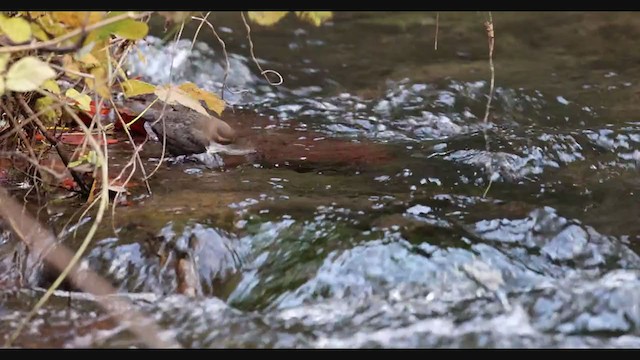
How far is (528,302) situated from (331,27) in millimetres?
4620

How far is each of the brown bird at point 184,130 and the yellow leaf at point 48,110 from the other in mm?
605

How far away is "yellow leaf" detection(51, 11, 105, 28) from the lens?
1.91 meters

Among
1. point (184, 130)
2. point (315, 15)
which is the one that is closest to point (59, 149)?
point (184, 130)

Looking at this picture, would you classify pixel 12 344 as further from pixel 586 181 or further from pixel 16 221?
pixel 586 181

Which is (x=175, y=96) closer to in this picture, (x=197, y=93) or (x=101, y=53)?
(x=197, y=93)

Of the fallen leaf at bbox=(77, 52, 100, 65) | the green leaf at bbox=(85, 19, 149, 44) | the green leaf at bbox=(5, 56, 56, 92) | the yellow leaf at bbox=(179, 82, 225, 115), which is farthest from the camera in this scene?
the yellow leaf at bbox=(179, 82, 225, 115)

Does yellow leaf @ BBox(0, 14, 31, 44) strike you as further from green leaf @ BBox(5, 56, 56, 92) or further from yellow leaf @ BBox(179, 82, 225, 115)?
yellow leaf @ BBox(179, 82, 225, 115)

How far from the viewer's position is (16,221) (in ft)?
8.45

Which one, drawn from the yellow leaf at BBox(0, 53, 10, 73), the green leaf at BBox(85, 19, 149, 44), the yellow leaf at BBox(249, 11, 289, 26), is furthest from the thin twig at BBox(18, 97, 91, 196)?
the yellow leaf at BBox(249, 11, 289, 26)

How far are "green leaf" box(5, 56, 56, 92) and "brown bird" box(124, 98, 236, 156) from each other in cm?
150

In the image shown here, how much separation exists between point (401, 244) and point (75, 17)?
1.20 m

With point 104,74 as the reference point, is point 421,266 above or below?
below

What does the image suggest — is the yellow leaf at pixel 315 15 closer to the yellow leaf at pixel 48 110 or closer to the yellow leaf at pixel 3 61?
the yellow leaf at pixel 3 61

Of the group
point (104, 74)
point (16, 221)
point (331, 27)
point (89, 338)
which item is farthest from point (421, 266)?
point (331, 27)
